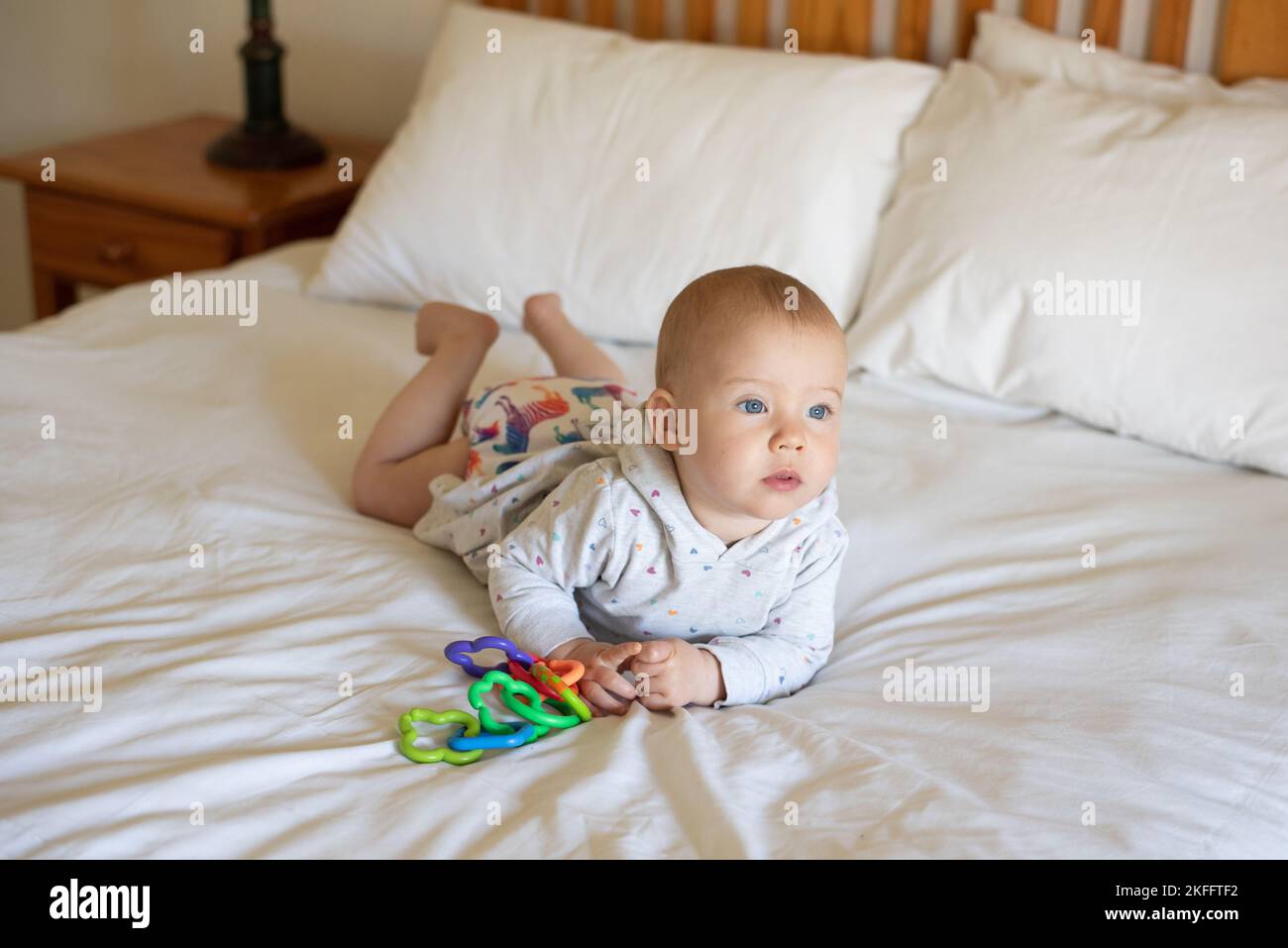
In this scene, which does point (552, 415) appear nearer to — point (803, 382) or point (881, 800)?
point (803, 382)

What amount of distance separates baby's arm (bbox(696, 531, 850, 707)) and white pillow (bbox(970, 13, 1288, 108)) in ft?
2.95

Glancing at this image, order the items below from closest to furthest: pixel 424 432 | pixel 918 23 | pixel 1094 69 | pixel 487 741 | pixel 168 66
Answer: pixel 487 741 < pixel 424 432 < pixel 1094 69 < pixel 918 23 < pixel 168 66

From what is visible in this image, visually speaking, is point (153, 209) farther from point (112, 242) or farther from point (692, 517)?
point (692, 517)

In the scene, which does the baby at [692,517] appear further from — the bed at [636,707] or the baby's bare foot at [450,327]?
the baby's bare foot at [450,327]

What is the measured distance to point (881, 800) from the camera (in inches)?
37.5

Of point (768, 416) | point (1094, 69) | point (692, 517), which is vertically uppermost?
point (1094, 69)

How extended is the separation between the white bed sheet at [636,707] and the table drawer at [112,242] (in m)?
0.57

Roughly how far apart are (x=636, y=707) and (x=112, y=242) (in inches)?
65.7

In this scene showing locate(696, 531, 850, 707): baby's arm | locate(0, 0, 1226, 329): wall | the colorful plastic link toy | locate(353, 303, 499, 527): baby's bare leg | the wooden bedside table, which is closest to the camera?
the colorful plastic link toy

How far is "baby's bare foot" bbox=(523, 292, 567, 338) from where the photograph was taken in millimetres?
1592

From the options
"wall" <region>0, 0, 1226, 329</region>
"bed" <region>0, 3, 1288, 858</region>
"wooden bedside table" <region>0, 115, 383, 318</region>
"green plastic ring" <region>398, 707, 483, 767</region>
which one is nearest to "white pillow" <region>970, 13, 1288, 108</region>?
"bed" <region>0, 3, 1288, 858</region>

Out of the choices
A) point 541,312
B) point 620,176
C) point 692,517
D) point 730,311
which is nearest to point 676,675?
point 692,517

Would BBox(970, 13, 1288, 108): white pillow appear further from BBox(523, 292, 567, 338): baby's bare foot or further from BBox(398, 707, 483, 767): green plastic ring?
BBox(398, 707, 483, 767): green plastic ring

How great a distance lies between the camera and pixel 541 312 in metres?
1.59
